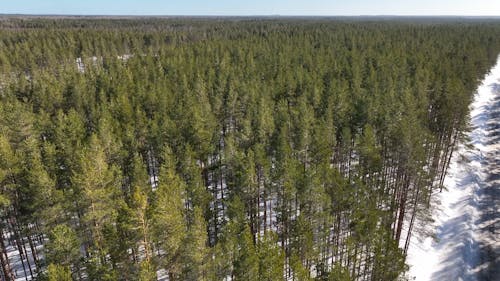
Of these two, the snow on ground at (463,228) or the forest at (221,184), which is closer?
the forest at (221,184)

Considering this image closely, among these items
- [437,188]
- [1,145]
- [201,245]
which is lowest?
[437,188]

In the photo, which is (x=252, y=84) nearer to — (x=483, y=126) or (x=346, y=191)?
(x=346, y=191)

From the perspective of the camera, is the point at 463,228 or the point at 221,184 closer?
the point at 463,228

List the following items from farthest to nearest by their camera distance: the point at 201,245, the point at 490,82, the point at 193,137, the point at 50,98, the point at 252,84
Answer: the point at 490,82 → the point at 252,84 → the point at 50,98 → the point at 193,137 → the point at 201,245

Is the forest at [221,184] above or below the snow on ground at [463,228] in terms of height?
above

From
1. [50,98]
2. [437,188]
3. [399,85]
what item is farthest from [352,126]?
[50,98]

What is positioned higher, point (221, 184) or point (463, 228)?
point (221, 184)

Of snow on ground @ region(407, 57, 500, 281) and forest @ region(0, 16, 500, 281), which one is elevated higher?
forest @ region(0, 16, 500, 281)

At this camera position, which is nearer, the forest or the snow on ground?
the forest
